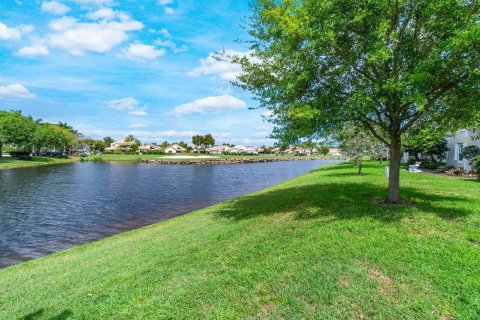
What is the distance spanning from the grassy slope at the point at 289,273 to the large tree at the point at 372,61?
3391 mm

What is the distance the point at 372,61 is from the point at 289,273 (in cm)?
673

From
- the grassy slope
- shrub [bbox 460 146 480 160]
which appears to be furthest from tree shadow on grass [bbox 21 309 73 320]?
shrub [bbox 460 146 480 160]

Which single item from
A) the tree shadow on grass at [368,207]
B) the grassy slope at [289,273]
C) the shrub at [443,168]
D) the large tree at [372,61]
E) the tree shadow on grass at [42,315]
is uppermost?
the large tree at [372,61]

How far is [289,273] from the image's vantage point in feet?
22.4

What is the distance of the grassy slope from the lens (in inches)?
227

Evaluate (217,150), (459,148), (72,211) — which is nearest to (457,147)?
(459,148)

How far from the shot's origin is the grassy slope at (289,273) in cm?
577

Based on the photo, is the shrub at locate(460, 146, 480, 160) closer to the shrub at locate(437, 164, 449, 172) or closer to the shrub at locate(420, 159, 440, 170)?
the shrub at locate(437, 164, 449, 172)

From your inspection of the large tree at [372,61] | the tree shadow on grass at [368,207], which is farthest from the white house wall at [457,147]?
the large tree at [372,61]

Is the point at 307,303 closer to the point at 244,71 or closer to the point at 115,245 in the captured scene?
the point at 115,245

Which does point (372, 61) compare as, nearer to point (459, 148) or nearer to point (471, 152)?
point (471, 152)

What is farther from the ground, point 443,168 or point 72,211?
point 443,168

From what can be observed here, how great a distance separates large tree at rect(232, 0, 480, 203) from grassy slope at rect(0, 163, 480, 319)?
11.1 ft

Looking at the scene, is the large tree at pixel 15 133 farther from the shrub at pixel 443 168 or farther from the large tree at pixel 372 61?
the shrub at pixel 443 168
